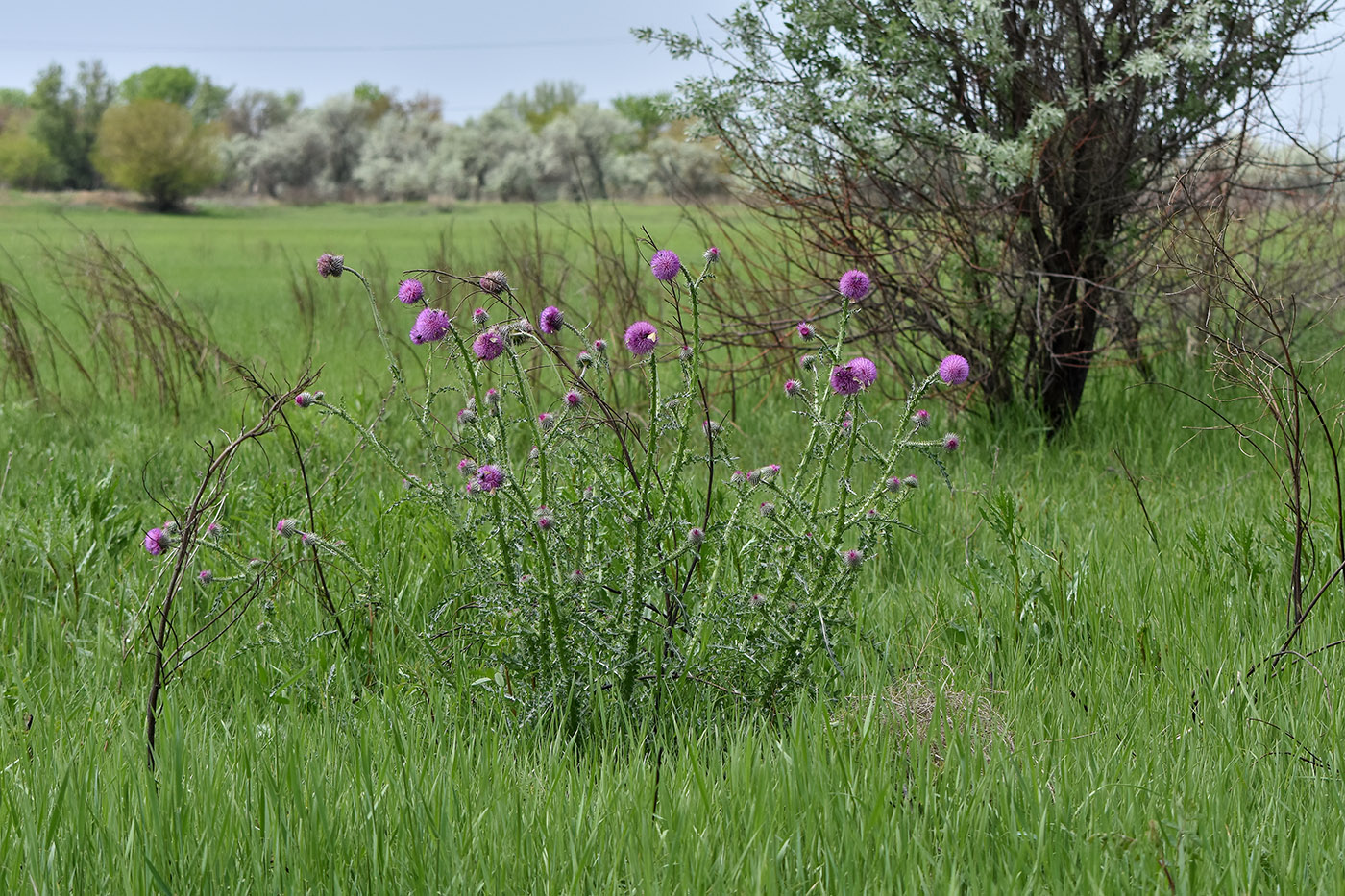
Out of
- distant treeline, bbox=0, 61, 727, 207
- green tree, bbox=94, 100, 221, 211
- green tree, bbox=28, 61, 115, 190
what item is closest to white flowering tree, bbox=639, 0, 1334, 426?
distant treeline, bbox=0, 61, 727, 207

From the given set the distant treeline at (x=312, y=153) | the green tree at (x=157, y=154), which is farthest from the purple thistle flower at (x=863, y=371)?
the green tree at (x=157, y=154)

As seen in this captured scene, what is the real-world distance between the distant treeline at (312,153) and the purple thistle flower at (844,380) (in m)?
63.5

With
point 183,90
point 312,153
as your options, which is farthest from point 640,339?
point 183,90

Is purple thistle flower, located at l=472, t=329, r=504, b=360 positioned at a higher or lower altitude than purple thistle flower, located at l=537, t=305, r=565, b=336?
lower

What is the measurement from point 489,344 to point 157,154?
242ft

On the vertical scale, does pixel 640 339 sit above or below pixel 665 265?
below

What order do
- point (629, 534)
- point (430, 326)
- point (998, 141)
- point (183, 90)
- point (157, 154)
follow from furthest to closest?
point (183, 90)
point (157, 154)
point (998, 141)
point (629, 534)
point (430, 326)

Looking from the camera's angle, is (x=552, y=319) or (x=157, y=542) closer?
(x=552, y=319)

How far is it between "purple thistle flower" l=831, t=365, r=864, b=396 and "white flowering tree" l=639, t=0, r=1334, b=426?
2567 millimetres

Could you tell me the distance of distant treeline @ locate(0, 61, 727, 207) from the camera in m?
66.8

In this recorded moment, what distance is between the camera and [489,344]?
1.87 meters

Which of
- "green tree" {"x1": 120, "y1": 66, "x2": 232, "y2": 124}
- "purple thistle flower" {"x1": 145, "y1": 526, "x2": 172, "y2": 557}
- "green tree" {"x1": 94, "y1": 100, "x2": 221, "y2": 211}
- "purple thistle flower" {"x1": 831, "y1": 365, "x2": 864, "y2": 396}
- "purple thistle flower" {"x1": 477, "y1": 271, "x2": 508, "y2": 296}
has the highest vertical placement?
"green tree" {"x1": 120, "y1": 66, "x2": 232, "y2": 124}

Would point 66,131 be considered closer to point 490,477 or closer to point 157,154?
point 157,154

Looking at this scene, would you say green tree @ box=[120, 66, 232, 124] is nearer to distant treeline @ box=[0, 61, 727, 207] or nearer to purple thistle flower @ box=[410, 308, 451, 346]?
distant treeline @ box=[0, 61, 727, 207]
